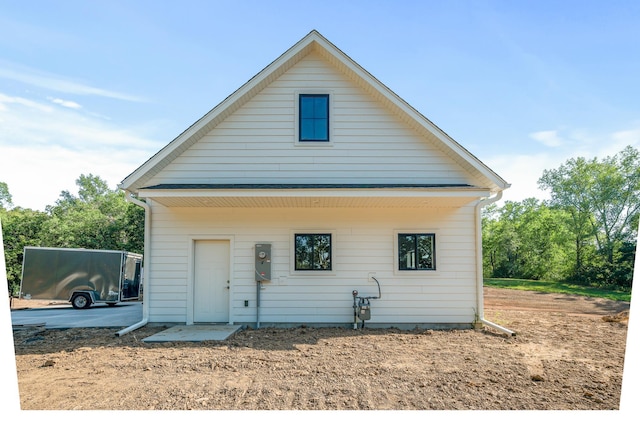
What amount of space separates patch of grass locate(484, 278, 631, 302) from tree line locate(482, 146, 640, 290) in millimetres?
190

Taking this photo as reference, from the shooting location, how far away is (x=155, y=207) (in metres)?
8.17

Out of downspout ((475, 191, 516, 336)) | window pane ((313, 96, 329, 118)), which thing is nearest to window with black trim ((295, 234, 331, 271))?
window pane ((313, 96, 329, 118))

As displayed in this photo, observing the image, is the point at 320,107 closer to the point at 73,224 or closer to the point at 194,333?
the point at 194,333

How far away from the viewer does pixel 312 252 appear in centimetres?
810

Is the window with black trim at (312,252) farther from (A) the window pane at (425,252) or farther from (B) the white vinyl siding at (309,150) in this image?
(A) the window pane at (425,252)

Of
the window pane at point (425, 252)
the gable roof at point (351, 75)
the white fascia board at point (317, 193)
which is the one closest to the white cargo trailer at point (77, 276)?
the gable roof at point (351, 75)

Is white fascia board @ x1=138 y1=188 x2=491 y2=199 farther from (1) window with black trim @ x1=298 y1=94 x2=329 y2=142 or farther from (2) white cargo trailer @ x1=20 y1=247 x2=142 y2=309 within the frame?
(2) white cargo trailer @ x1=20 y1=247 x2=142 y2=309

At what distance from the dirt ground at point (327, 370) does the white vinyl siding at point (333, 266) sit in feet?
1.60

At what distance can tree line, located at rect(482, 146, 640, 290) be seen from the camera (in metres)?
9.56

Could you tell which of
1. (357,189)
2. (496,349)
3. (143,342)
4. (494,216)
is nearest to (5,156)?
(143,342)

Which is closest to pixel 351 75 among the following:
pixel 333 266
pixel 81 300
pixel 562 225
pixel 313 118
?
pixel 313 118

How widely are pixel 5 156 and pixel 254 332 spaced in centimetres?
501

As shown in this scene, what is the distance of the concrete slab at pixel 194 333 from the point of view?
674 centimetres
